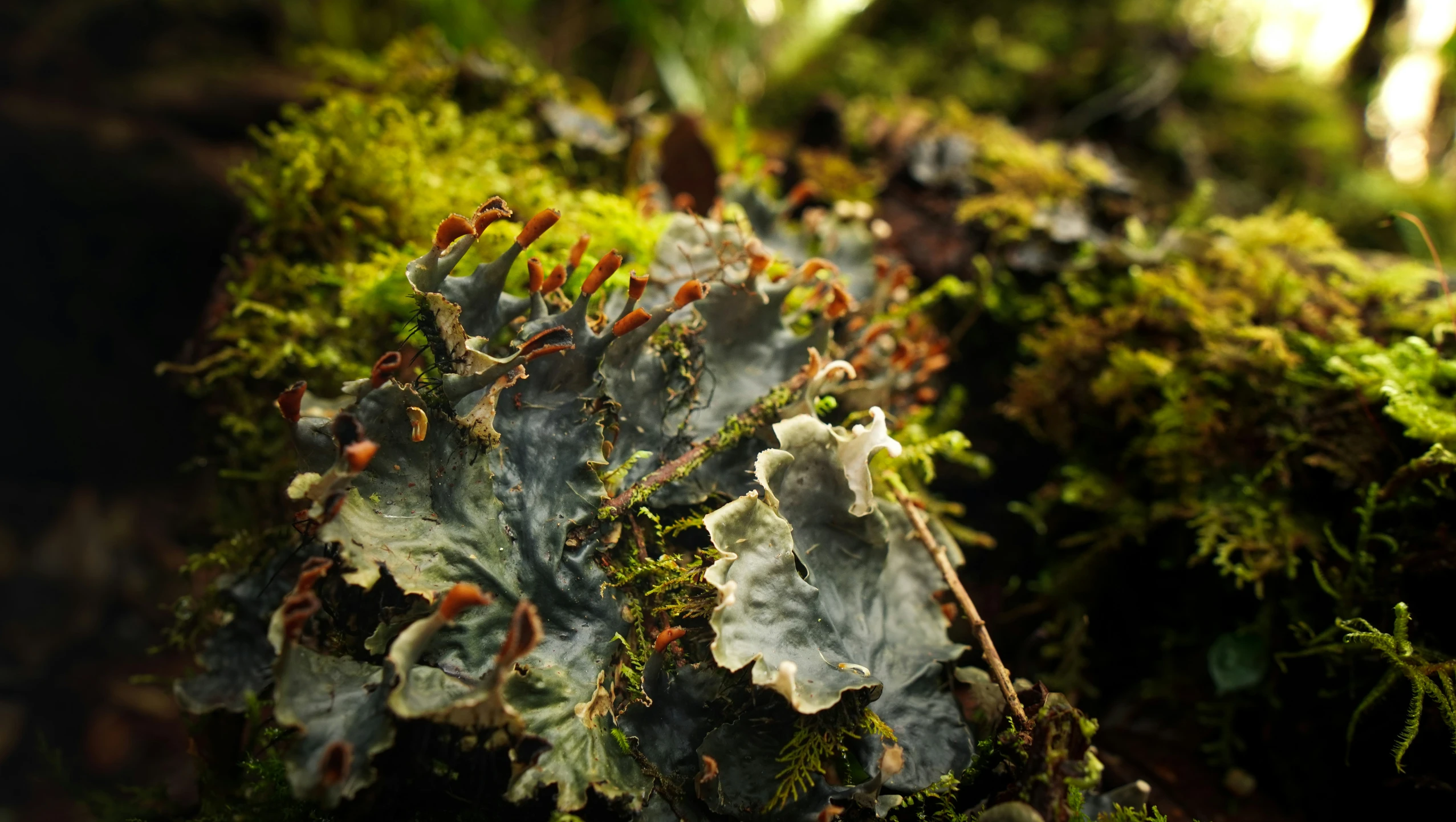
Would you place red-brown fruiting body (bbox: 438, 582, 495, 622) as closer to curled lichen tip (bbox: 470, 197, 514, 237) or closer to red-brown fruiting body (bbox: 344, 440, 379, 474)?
red-brown fruiting body (bbox: 344, 440, 379, 474)

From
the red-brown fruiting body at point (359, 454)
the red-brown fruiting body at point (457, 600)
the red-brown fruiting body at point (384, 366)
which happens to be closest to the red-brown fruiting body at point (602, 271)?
the red-brown fruiting body at point (384, 366)

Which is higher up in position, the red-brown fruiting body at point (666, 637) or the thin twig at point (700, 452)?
the thin twig at point (700, 452)

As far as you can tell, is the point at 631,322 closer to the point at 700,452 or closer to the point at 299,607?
the point at 700,452

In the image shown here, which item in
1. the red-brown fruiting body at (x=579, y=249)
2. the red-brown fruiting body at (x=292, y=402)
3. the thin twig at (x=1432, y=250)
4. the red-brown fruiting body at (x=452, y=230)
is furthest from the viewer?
the thin twig at (x=1432, y=250)

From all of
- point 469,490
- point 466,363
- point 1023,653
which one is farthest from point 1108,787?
point 466,363

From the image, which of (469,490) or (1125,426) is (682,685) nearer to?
(469,490)

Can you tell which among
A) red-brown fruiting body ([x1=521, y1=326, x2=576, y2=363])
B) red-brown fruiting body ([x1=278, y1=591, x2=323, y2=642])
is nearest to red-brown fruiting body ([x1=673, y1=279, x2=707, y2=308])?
red-brown fruiting body ([x1=521, y1=326, x2=576, y2=363])

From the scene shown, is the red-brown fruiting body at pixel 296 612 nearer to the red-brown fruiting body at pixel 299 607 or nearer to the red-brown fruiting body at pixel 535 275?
the red-brown fruiting body at pixel 299 607

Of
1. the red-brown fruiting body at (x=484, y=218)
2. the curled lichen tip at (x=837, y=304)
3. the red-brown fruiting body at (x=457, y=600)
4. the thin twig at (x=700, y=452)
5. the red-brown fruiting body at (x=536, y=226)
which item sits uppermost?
the red-brown fruiting body at (x=484, y=218)
